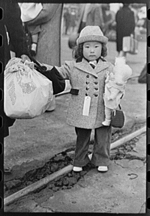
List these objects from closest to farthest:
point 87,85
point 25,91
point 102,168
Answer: point 25,91
point 87,85
point 102,168

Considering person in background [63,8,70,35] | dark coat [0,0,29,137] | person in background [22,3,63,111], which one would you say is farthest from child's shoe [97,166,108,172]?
person in background [63,8,70,35]

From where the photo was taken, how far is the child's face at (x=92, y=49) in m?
1.66

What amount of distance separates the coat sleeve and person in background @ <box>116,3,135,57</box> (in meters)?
0.47

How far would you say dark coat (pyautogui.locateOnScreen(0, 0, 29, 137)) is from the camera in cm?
167

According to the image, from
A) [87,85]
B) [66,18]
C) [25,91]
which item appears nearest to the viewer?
[25,91]

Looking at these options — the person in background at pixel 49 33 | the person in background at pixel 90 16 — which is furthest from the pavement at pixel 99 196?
the person in background at pixel 90 16

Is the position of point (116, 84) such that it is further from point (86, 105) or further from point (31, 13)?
point (31, 13)

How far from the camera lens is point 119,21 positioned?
194cm

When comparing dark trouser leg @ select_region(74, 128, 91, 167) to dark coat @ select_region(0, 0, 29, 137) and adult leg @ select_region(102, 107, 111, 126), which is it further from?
dark coat @ select_region(0, 0, 29, 137)

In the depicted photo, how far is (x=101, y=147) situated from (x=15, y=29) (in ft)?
2.05

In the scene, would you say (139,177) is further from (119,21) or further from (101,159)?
(119,21)

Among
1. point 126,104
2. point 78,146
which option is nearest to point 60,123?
point 78,146

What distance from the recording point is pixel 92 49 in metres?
1.66

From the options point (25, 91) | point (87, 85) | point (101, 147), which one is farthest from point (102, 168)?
point (25, 91)
